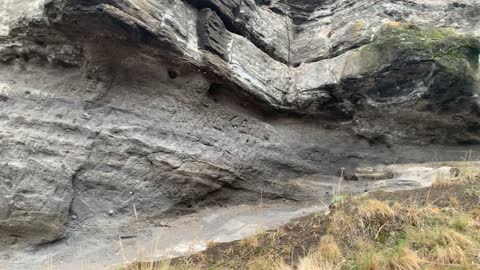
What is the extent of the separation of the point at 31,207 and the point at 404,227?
218 inches

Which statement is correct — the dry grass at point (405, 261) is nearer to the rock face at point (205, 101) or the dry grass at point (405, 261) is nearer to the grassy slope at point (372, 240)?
the grassy slope at point (372, 240)

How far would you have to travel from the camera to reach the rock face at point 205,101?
6.76 meters

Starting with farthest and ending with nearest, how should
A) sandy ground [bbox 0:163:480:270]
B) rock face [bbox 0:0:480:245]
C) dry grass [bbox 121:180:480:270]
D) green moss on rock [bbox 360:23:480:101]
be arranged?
1. green moss on rock [bbox 360:23:480:101]
2. rock face [bbox 0:0:480:245]
3. sandy ground [bbox 0:163:480:270]
4. dry grass [bbox 121:180:480:270]

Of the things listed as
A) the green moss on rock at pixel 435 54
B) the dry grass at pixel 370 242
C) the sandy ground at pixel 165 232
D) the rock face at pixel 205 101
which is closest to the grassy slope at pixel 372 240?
the dry grass at pixel 370 242

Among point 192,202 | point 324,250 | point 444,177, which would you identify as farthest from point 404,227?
point 192,202

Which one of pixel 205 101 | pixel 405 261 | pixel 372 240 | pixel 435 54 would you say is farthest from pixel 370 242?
pixel 435 54

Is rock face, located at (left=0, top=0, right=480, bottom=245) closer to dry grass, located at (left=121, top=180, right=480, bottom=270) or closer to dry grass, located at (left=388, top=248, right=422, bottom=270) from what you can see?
dry grass, located at (left=121, top=180, right=480, bottom=270)

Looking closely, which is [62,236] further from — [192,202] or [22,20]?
[22,20]

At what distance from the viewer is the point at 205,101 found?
831 centimetres

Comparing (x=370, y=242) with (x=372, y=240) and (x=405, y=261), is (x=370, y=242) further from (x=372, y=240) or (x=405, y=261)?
(x=405, y=261)

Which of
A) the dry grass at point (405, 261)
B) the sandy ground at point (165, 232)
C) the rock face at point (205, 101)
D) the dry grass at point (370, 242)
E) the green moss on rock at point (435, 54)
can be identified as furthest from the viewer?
the green moss on rock at point (435, 54)

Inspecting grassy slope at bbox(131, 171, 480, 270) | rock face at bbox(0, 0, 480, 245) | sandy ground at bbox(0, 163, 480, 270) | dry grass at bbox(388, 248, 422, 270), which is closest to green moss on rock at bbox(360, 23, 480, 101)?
rock face at bbox(0, 0, 480, 245)

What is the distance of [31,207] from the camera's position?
20.6ft

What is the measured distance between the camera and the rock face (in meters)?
6.76
